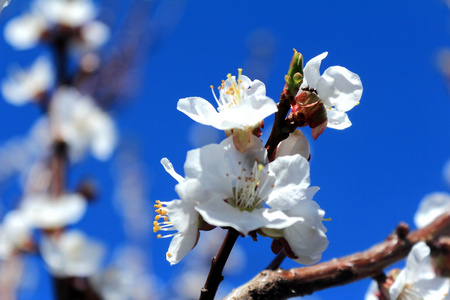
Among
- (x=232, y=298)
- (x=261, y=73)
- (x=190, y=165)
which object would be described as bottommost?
(x=232, y=298)

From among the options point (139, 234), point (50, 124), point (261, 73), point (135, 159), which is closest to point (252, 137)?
point (50, 124)

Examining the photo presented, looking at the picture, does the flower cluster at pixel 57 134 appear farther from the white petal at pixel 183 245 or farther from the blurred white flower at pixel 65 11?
the white petal at pixel 183 245

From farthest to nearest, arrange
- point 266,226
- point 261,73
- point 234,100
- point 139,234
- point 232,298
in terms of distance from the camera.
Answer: point 139,234, point 261,73, point 234,100, point 232,298, point 266,226

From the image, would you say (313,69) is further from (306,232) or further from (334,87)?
(306,232)

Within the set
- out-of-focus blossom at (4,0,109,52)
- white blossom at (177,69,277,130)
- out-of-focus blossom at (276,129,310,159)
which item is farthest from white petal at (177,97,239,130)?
out-of-focus blossom at (4,0,109,52)

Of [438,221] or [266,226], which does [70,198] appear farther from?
[266,226]

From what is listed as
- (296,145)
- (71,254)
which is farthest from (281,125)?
(71,254)
